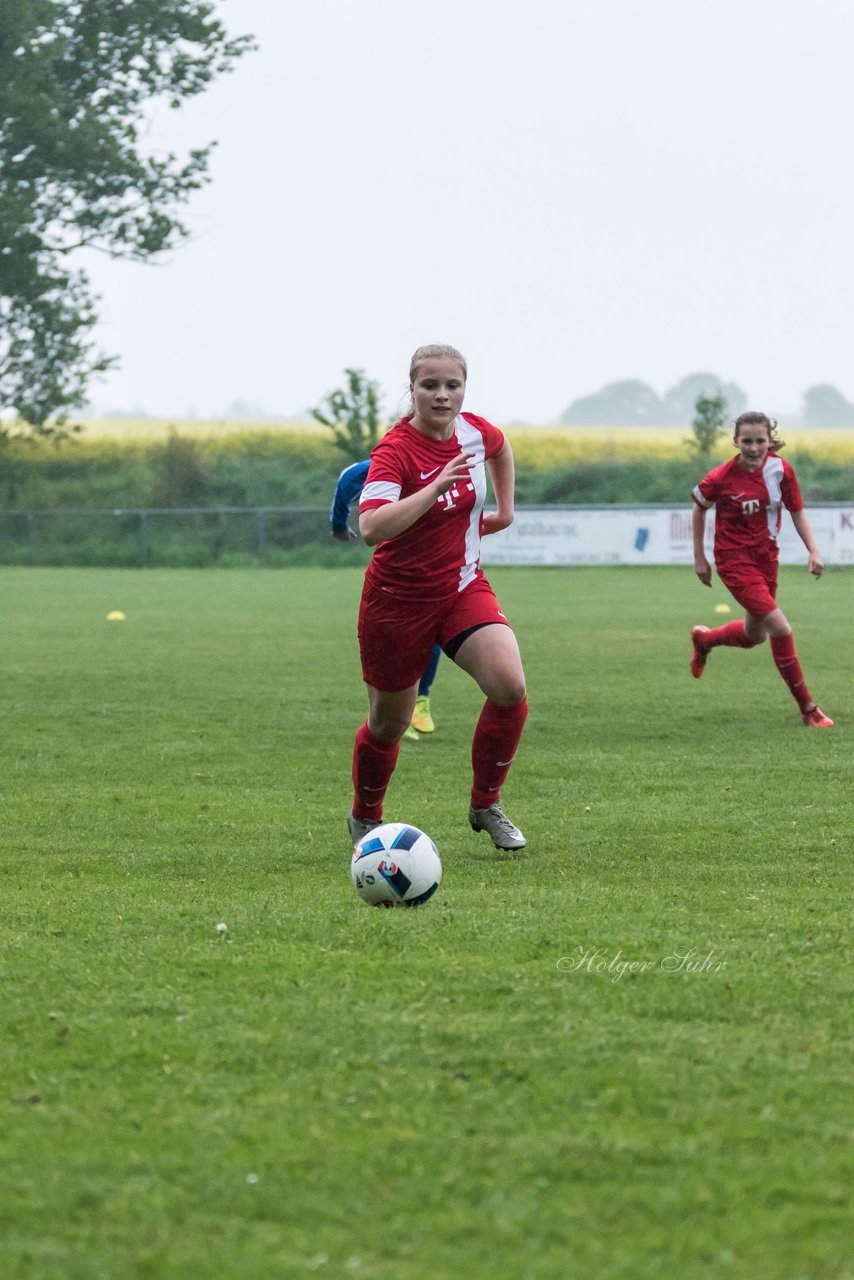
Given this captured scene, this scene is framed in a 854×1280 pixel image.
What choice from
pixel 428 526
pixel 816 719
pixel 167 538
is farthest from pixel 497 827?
pixel 167 538

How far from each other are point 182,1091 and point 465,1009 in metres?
0.80

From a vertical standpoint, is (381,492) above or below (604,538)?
above

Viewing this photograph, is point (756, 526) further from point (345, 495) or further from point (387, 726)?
point (387, 726)

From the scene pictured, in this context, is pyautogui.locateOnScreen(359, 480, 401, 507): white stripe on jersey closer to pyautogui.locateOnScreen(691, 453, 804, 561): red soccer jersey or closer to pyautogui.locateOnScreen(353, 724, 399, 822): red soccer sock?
pyautogui.locateOnScreen(353, 724, 399, 822): red soccer sock

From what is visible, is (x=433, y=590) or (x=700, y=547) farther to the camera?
(x=700, y=547)

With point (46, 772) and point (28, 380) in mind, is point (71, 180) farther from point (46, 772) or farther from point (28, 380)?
point (46, 772)

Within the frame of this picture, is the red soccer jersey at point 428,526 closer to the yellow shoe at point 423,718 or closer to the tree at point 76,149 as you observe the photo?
the yellow shoe at point 423,718

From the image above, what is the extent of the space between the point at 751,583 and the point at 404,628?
17.3 ft

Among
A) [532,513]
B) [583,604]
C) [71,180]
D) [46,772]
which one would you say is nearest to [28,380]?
[71,180]

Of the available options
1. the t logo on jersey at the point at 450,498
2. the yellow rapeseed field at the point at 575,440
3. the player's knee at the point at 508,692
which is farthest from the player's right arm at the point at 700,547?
the yellow rapeseed field at the point at 575,440

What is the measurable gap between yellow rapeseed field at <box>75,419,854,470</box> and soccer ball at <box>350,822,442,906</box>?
4460cm

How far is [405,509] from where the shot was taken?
17.6 ft

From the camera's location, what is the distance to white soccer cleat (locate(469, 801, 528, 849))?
19.9 ft

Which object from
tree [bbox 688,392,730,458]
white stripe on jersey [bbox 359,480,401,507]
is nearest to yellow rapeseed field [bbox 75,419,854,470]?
tree [bbox 688,392,730,458]
